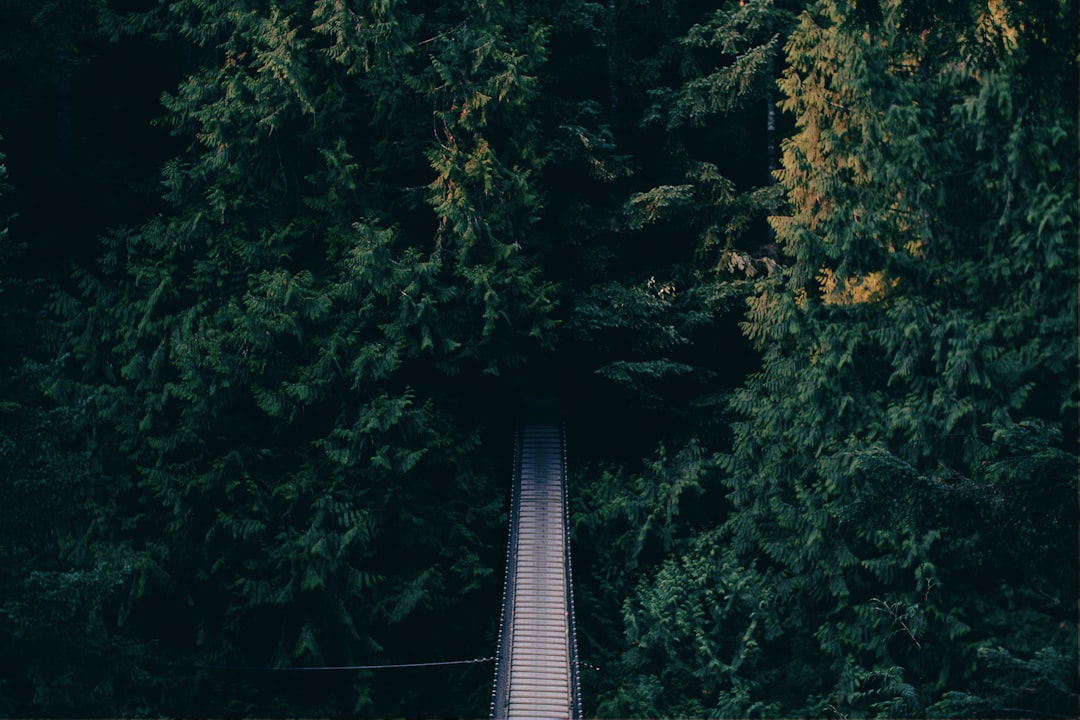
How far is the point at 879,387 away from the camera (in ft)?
72.5

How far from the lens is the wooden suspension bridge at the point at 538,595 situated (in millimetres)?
19766

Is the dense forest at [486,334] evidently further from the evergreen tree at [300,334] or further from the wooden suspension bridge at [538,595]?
the wooden suspension bridge at [538,595]

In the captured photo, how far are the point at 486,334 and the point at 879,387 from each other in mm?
7965

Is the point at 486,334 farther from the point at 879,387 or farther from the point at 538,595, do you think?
the point at 879,387

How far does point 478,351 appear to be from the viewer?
24.0 meters

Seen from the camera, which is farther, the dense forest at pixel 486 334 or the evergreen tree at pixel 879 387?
the dense forest at pixel 486 334

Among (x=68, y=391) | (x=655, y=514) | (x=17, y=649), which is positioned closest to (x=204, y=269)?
(x=68, y=391)

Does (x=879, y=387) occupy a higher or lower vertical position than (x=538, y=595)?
higher

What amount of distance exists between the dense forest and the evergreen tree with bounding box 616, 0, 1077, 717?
0.26 feet

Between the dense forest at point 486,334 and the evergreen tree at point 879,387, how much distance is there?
0.26ft

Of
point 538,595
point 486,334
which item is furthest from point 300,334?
point 538,595

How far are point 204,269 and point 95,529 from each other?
550cm

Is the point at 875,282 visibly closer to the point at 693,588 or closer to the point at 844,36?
the point at 844,36

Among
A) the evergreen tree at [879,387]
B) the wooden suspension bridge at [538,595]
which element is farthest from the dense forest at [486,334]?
the wooden suspension bridge at [538,595]
